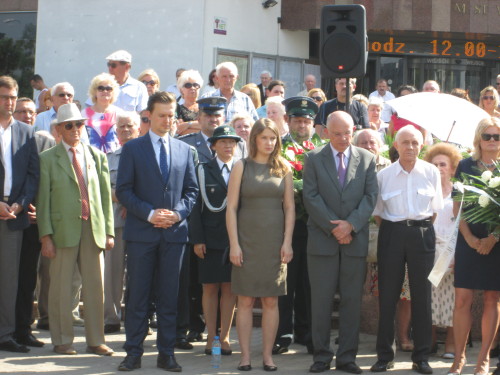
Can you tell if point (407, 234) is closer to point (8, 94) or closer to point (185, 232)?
point (185, 232)

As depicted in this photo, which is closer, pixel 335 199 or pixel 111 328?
pixel 335 199

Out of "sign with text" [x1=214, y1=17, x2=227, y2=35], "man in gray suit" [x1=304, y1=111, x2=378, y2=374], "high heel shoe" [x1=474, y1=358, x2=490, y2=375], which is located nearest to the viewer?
"high heel shoe" [x1=474, y1=358, x2=490, y2=375]

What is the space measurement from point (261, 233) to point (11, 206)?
7.73ft

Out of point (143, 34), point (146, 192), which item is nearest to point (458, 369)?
point (146, 192)

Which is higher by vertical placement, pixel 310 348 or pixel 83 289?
pixel 83 289

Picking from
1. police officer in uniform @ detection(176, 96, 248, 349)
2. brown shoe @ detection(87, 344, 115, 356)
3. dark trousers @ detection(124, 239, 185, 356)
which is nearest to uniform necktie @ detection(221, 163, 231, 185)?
police officer in uniform @ detection(176, 96, 248, 349)

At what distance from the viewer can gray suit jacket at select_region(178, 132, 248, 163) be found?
10414 millimetres

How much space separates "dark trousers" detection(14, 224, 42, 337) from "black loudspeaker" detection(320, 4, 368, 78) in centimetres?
378

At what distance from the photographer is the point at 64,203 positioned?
9609 mm

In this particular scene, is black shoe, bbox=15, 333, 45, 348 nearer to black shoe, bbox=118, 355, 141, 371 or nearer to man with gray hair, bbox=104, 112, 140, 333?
man with gray hair, bbox=104, 112, 140, 333

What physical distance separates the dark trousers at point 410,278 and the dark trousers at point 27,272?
336cm

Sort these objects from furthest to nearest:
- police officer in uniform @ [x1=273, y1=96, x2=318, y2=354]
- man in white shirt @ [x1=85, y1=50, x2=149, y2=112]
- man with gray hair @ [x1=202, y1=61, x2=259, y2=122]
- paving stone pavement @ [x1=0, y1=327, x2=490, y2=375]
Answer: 1. man in white shirt @ [x1=85, y1=50, x2=149, y2=112]
2. man with gray hair @ [x1=202, y1=61, x2=259, y2=122]
3. police officer in uniform @ [x1=273, y1=96, x2=318, y2=354]
4. paving stone pavement @ [x1=0, y1=327, x2=490, y2=375]

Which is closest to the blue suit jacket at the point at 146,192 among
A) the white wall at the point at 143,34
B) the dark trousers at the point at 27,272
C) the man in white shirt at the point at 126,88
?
the dark trousers at the point at 27,272

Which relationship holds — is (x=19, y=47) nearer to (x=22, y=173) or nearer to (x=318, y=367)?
(x=22, y=173)
